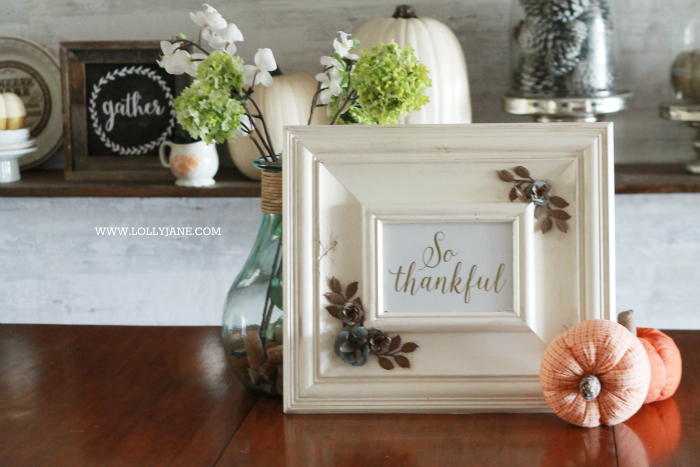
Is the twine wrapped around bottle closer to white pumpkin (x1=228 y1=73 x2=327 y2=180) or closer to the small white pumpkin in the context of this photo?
white pumpkin (x1=228 y1=73 x2=327 y2=180)

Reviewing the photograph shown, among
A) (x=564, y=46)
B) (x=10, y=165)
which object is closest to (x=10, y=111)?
(x=10, y=165)

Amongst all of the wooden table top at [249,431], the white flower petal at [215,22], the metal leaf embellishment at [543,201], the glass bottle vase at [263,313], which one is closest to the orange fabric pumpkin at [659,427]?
the wooden table top at [249,431]

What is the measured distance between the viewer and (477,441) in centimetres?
69

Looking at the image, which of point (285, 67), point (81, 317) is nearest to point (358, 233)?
point (285, 67)

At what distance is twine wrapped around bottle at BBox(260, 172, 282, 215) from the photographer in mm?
786

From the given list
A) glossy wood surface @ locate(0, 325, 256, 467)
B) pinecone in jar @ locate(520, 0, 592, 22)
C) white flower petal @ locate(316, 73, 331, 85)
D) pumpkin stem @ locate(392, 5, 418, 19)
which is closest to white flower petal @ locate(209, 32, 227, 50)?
white flower petal @ locate(316, 73, 331, 85)

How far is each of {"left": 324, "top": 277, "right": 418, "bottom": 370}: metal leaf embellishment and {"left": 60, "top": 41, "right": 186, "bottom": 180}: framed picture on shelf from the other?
2.17 feet

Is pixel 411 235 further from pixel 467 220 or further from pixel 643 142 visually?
pixel 643 142

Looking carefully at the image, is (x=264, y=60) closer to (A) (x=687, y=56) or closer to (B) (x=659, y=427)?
(B) (x=659, y=427)

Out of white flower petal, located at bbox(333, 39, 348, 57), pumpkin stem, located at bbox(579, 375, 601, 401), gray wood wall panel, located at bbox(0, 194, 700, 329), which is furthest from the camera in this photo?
gray wood wall panel, located at bbox(0, 194, 700, 329)

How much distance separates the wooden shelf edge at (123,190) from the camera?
1.21 metres

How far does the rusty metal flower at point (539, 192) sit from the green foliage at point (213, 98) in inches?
13.1

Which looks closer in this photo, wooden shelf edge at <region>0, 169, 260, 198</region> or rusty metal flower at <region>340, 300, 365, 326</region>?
rusty metal flower at <region>340, 300, 365, 326</region>

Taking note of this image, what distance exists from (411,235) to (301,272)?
0.13 metres
